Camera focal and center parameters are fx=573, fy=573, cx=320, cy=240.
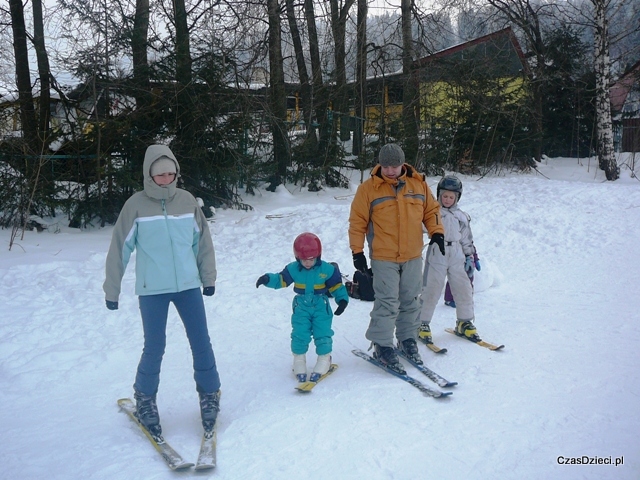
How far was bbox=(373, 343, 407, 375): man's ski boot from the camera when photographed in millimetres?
4652

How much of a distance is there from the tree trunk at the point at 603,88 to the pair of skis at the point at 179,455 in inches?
599

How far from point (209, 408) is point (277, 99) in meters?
9.82

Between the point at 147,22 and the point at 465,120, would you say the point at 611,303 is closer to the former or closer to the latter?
the point at 147,22

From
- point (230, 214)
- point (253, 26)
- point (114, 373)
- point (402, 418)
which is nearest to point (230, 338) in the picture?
point (114, 373)

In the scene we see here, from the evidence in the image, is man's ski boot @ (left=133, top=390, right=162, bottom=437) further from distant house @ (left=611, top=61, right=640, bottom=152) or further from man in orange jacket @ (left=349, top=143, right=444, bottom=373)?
distant house @ (left=611, top=61, right=640, bottom=152)

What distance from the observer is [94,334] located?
224 inches

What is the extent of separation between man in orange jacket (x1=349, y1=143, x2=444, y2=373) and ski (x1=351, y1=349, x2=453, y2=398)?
0.04 meters

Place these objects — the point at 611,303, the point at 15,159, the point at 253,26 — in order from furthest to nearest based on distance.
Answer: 1. the point at 253,26
2. the point at 15,159
3. the point at 611,303

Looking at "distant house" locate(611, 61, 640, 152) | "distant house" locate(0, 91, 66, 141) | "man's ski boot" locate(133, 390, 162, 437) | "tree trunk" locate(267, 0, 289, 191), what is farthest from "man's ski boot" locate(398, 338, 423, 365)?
"distant house" locate(611, 61, 640, 152)

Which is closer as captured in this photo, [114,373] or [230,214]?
[114,373]

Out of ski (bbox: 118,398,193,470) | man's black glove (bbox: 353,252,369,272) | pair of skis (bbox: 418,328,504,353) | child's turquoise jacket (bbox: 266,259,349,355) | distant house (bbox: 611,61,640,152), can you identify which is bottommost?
pair of skis (bbox: 418,328,504,353)

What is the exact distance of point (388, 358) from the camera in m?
4.77

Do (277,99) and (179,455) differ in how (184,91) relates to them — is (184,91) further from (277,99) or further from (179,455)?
(179,455)

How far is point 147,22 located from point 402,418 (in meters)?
10.0
